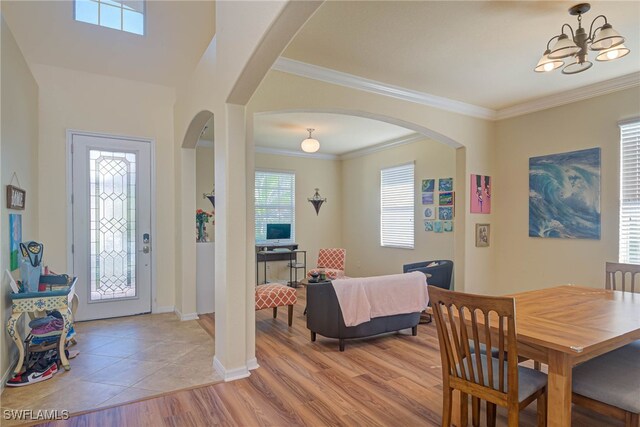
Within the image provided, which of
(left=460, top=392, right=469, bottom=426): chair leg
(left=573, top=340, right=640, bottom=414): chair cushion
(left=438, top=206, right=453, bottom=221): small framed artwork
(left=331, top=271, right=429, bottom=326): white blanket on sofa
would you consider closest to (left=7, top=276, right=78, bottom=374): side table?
(left=331, top=271, right=429, bottom=326): white blanket on sofa

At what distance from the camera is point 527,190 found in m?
4.57

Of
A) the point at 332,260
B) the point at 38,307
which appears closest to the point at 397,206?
the point at 332,260

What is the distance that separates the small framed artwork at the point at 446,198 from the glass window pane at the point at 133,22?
4.94 m

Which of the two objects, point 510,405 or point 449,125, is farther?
point 449,125

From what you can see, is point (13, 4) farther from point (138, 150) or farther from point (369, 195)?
point (369, 195)

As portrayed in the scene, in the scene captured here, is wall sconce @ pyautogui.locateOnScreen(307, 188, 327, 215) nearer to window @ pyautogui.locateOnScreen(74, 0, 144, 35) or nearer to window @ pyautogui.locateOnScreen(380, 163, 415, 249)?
window @ pyautogui.locateOnScreen(380, 163, 415, 249)

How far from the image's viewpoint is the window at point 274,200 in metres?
7.32

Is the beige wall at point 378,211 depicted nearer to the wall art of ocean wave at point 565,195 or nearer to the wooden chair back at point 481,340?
the wall art of ocean wave at point 565,195

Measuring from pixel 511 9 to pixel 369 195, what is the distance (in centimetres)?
510

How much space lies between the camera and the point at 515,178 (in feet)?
15.5

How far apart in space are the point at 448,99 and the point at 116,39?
418 cm

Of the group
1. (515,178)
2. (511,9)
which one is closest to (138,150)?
(511,9)

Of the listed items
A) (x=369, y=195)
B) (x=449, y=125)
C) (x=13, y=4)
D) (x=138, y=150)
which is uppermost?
(x=13, y=4)

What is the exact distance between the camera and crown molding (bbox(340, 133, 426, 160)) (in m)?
6.32
